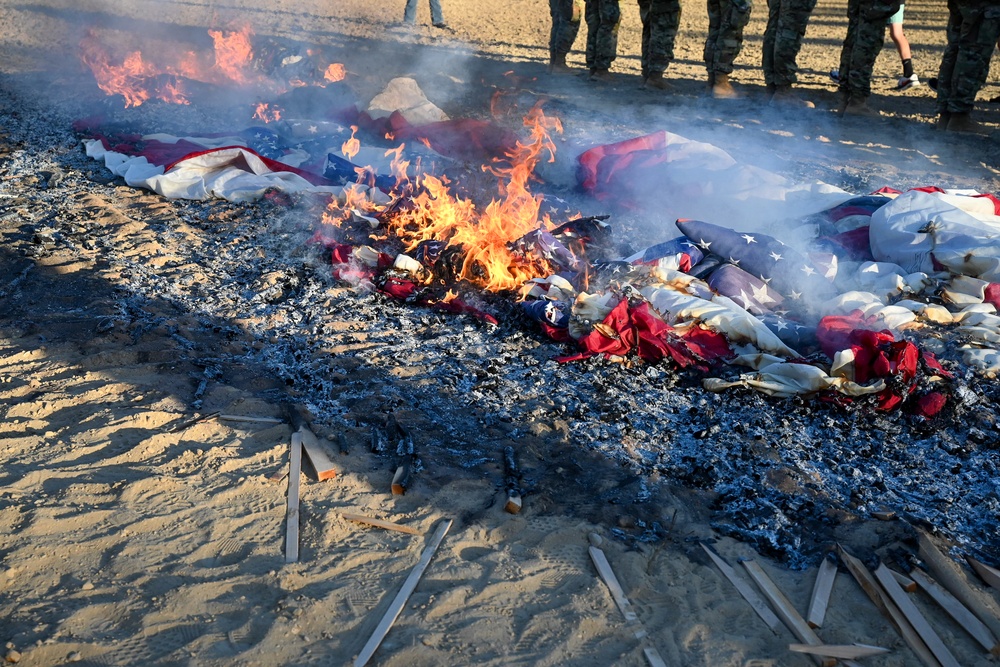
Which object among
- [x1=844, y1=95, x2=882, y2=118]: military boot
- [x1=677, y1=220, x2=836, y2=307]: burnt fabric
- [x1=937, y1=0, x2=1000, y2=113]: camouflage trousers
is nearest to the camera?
[x1=677, y1=220, x2=836, y2=307]: burnt fabric

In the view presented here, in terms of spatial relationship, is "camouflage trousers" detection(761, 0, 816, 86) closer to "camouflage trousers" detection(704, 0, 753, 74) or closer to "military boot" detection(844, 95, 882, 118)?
"camouflage trousers" detection(704, 0, 753, 74)

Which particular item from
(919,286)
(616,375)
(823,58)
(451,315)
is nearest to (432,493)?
(616,375)

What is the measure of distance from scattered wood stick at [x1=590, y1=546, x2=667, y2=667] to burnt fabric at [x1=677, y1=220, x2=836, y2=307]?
275 centimetres

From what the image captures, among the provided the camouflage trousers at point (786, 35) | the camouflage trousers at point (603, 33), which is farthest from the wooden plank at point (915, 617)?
the camouflage trousers at point (603, 33)

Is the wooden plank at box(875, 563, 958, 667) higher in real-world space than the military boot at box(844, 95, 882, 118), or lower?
lower

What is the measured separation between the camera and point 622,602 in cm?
292

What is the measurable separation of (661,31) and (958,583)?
8756 millimetres

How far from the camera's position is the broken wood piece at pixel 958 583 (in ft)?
9.28

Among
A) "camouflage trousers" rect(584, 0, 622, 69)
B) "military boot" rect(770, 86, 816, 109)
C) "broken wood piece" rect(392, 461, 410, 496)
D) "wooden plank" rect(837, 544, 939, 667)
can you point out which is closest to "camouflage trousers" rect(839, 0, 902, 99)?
"military boot" rect(770, 86, 816, 109)

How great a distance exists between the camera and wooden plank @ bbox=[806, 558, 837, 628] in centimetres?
283

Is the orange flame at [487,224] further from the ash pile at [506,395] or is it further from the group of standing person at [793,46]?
the group of standing person at [793,46]

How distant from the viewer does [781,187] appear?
245 inches

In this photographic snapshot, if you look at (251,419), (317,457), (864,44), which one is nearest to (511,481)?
(317,457)

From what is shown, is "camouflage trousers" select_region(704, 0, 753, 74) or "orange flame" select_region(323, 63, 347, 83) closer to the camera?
"camouflage trousers" select_region(704, 0, 753, 74)
